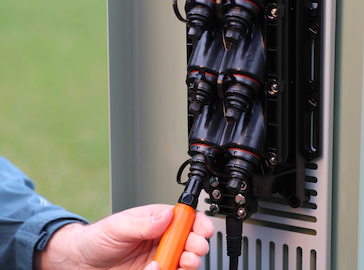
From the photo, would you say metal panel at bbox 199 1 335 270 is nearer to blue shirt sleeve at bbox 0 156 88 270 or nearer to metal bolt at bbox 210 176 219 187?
metal bolt at bbox 210 176 219 187

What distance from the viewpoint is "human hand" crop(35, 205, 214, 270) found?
0.44 metres

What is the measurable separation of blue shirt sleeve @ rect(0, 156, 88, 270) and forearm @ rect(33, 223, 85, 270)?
0.01 meters

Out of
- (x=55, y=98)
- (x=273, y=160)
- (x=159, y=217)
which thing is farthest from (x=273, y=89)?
(x=55, y=98)

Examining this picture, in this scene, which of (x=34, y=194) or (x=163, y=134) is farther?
(x=34, y=194)

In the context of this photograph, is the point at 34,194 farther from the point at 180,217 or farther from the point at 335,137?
the point at 335,137

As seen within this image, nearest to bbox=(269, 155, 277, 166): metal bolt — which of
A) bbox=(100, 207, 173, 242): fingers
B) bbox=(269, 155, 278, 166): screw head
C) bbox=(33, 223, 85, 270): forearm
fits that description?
bbox=(269, 155, 278, 166): screw head

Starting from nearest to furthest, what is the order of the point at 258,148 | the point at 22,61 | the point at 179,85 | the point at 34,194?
1. the point at 258,148
2. the point at 179,85
3. the point at 34,194
4. the point at 22,61

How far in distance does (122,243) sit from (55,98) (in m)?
1.97

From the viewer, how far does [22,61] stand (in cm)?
250

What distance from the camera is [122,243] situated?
550 millimetres

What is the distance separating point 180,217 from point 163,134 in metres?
0.25

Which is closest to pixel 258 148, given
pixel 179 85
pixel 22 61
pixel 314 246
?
pixel 314 246

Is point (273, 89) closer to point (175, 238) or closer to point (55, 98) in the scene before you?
point (175, 238)

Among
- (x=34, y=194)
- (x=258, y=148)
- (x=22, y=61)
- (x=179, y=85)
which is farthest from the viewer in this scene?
(x=22, y=61)
